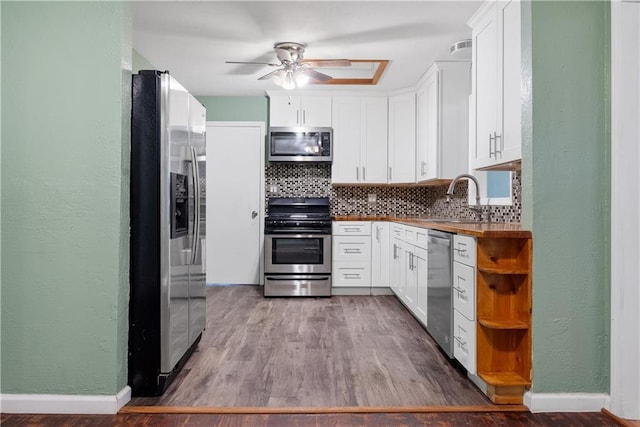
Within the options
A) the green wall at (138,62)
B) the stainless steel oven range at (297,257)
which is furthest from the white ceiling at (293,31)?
the stainless steel oven range at (297,257)

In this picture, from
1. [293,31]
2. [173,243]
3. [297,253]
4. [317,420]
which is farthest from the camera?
[297,253]

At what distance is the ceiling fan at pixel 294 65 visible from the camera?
3.96 m

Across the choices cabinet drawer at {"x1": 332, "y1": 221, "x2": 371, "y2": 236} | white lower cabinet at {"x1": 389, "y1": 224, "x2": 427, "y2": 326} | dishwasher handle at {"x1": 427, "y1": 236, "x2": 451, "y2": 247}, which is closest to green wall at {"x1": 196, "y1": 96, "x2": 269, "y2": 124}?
cabinet drawer at {"x1": 332, "y1": 221, "x2": 371, "y2": 236}

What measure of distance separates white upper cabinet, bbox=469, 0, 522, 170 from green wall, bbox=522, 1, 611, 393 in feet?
1.09

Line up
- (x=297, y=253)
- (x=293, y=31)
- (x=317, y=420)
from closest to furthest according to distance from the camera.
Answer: (x=317, y=420), (x=293, y=31), (x=297, y=253)

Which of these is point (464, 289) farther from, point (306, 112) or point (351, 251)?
point (306, 112)

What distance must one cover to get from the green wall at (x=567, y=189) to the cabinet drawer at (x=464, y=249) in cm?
33

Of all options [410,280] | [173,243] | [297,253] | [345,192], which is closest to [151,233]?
[173,243]

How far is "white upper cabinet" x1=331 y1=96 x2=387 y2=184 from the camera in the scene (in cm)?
550

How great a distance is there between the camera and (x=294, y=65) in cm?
412

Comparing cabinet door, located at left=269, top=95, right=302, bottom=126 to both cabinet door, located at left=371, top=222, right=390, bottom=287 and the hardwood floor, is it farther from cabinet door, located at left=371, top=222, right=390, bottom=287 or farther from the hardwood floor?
the hardwood floor

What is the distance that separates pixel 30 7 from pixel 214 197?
→ 11.9 feet

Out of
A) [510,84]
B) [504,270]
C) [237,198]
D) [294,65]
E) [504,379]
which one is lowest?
[504,379]

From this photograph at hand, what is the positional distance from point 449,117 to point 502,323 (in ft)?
8.72
